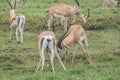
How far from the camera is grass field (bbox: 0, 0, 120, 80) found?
1005cm

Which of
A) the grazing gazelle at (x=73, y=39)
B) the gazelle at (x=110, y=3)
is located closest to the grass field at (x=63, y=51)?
the grazing gazelle at (x=73, y=39)

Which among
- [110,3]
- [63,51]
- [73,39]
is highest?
[73,39]

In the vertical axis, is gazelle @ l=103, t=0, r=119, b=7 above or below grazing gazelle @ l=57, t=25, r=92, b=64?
below

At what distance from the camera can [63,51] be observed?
14.6 metres

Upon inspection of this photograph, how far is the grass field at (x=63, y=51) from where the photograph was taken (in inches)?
396

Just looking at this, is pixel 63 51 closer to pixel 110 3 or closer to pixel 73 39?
pixel 73 39

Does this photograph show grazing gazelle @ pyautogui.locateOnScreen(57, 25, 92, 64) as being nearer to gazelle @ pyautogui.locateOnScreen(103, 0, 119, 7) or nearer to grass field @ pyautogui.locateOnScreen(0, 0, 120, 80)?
grass field @ pyautogui.locateOnScreen(0, 0, 120, 80)

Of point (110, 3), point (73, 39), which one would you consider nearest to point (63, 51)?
point (73, 39)

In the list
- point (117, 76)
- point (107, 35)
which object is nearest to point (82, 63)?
point (117, 76)

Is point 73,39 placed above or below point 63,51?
above

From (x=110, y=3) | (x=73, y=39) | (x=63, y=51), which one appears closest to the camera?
(x=73, y=39)

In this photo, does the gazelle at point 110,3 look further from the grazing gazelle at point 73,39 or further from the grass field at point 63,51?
the grazing gazelle at point 73,39

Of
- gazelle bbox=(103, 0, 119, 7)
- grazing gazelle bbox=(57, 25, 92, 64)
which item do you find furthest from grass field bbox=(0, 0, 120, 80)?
gazelle bbox=(103, 0, 119, 7)

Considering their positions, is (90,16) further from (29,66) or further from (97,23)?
(29,66)
